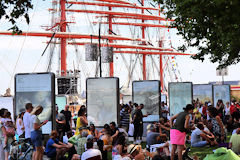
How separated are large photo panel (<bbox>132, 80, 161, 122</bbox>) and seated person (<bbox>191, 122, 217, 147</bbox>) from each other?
3.31 m

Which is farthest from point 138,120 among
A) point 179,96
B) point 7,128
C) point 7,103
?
point 7,128

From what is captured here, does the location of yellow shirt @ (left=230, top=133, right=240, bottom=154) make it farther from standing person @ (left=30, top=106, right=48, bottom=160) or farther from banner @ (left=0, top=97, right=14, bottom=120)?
banner @ (left=0, top=97, right=14, bottom=120)

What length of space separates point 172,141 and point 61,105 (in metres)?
16.1

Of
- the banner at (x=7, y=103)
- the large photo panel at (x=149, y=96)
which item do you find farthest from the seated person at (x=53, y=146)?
the large photo panel at (x=149, y=96)

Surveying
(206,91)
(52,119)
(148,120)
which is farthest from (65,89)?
(52,119)

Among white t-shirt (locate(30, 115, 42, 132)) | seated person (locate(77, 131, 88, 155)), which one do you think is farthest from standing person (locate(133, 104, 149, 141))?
white t-shirt (locate(30, 115, 42, 132))

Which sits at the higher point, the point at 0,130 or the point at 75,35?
the point at 75,35

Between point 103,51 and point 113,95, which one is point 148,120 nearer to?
point 113,95

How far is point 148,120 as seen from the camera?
20984mm

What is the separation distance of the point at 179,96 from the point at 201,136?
723 centimetres

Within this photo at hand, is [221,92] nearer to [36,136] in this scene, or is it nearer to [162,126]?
[162,126]

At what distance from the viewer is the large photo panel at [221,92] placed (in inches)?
1232

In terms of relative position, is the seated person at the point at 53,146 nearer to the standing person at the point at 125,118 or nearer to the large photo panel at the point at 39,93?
the large photo panel at the point at 39,93

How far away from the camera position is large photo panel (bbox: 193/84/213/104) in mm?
32719
